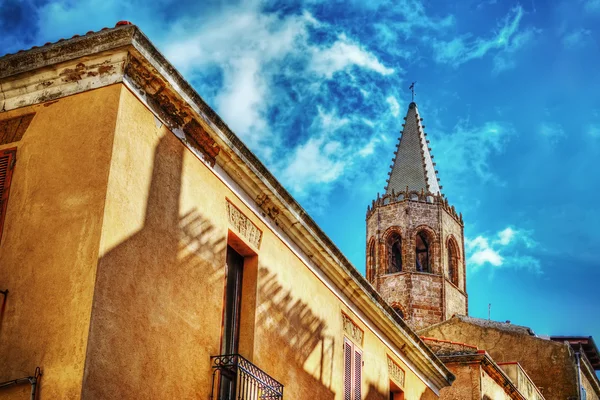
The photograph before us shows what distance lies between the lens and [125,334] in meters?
8.19

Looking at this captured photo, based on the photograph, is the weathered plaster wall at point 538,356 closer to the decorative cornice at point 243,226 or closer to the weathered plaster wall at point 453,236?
the weathered plaster wall at point 453,236

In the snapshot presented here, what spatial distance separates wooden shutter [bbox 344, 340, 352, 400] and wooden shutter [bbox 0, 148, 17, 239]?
20.5 ft

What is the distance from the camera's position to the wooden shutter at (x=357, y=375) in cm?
1369

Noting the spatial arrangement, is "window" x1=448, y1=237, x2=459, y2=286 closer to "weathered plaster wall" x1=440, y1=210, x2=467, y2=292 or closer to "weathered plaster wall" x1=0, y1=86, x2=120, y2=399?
"weathered plaster wall" x1=440, y1=210, x2=467, y2=292

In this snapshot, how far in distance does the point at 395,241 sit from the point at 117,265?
128ft

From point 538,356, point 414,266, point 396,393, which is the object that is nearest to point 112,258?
point 396,393

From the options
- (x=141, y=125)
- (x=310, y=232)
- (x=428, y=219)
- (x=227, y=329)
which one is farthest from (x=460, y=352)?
(x=428, y=219)

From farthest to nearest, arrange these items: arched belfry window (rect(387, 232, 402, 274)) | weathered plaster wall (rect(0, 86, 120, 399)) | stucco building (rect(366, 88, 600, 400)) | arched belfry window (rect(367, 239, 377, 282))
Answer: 1. arched belfry window (rect(387, 232, 402, 274))
2. arched belfry window (rect(367, 239, 377, 282))
3. stucco building (rect(366, 88, 600, 400))
4. weathered plaster wall (rect(0, 86, 120, 399))

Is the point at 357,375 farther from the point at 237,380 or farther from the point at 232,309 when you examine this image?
the point at 237,380

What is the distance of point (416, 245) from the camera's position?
4619 cm

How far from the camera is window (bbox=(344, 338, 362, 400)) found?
13.4 m

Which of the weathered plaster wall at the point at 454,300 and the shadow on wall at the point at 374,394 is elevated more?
the weathered plaster wall at the point at 454,300

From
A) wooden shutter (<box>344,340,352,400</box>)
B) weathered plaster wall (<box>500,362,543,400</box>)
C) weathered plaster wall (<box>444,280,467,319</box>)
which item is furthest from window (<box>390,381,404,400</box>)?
weathered plaster wall (<box>444,280,467,319</box>)

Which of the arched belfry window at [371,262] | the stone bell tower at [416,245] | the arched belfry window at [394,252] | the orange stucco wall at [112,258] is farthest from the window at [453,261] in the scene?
the orange stucco wall at [112,258]
